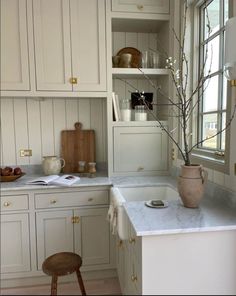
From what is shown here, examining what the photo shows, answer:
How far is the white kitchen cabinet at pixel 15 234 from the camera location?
1976 millimetres

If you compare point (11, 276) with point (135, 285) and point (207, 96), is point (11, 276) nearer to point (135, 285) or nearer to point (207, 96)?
point (135, 285)

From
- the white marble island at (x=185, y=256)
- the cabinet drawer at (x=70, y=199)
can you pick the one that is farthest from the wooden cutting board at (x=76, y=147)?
the white marble island at (x=185, y=256)

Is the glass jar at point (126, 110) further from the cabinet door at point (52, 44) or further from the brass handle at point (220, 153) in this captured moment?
the brass handle at point (220, 153)

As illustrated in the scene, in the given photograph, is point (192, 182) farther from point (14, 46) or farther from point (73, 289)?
point (14, 46)

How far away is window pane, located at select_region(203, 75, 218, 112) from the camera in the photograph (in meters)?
1.78

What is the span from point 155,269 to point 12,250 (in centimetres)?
138

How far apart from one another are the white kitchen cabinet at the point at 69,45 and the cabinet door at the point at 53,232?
1040 mm

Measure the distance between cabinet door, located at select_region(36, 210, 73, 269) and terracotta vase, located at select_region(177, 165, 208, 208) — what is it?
105cm

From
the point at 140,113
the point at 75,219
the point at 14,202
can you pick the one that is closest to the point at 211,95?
the point at 140,113

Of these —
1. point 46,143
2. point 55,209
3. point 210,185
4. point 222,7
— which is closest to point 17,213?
point 55,209

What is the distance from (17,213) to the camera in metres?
1.99

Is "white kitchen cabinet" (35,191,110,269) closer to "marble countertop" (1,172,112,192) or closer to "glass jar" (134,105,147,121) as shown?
"marble countertop" (1,172,112,192)

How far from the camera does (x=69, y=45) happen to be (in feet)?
6.89

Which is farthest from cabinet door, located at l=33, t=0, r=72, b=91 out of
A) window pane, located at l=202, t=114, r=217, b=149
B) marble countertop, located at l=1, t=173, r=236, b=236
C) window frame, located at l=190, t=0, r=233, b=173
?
marble countertop, located at l=1, t=173, r=236, b=236
